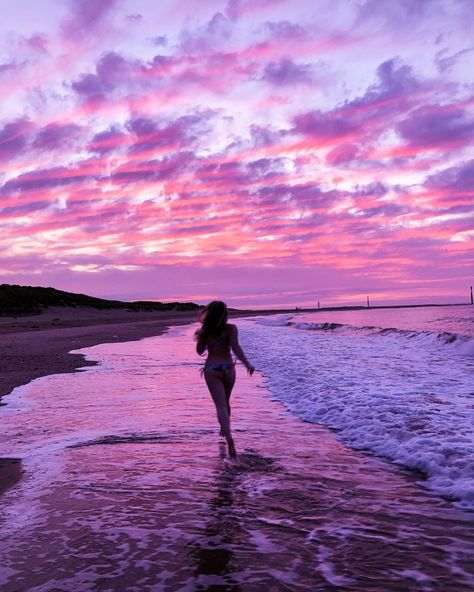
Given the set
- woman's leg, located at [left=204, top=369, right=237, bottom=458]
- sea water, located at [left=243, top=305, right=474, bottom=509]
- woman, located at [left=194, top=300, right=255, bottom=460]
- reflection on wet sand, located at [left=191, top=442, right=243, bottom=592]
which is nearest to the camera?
reflection on wet sand, located at [left=191, top=442, right=243, bottom=592]

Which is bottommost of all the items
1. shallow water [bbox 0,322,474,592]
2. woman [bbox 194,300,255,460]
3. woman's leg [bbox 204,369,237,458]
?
shallow water [bbox 0,322,474,592]

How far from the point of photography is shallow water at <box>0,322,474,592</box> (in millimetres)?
3947

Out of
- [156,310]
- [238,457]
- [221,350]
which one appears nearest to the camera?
[238,457]

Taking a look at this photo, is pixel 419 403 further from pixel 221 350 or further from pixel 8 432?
pixel 8 432

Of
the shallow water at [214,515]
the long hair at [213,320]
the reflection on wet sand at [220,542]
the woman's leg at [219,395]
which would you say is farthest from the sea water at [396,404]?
the long hair at [213,320]

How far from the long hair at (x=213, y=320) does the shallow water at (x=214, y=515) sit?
1658 mm

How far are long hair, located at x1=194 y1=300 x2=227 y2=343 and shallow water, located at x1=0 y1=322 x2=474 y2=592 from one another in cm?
166

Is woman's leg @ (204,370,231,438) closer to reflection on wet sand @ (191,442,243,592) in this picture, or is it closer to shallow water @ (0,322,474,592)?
shallow water @ (0,322,474,592)

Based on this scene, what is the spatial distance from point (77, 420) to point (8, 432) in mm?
1256

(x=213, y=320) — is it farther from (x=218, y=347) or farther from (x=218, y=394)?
(x=218, y=394)

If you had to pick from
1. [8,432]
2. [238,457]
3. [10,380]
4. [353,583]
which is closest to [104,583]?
[353,583]

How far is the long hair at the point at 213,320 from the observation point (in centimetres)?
768

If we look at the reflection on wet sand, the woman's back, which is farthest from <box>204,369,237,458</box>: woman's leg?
the reflection on wet sand

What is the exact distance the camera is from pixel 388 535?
15.2ft
